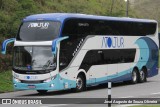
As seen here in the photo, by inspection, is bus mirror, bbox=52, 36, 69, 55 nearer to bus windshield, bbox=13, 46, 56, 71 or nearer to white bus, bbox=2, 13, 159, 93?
white bus, bbox=2, 13, 159, 93

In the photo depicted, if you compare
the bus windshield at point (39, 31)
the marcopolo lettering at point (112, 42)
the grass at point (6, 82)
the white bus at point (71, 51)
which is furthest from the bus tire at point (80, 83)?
the grass at point (6, 82)

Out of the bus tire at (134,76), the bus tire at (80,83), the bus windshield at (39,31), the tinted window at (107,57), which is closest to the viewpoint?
the bus windshield at (39,31)

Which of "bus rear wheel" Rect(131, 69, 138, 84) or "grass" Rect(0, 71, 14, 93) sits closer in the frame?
"grass" Rect(0, 71, 14, 93)

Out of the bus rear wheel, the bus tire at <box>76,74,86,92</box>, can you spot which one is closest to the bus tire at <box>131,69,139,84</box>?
the bus rear wheel

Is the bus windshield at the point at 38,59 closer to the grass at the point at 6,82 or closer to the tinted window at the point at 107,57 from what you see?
the tinted window at the point at 107,57

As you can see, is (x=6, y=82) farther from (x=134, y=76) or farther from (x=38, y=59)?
(x=134, y=76)

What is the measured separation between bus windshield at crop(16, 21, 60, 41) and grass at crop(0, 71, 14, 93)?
15.0ft

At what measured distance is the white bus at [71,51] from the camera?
2414cm

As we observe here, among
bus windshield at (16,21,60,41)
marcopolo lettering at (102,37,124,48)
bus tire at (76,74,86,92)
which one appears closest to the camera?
bus windshield at (16,21,60,41)

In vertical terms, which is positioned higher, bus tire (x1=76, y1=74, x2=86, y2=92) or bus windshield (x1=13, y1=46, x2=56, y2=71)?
bus windshield (x1=13, y1=46, x2=56, y2=71)

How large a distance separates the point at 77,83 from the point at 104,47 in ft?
10.7

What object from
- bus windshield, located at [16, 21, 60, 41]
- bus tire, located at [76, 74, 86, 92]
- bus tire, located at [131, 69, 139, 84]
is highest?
bus windshield, located at [16, 21, 60, 41]

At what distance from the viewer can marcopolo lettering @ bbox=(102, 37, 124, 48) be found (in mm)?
28339

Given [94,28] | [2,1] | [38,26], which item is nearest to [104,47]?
[94,28]
